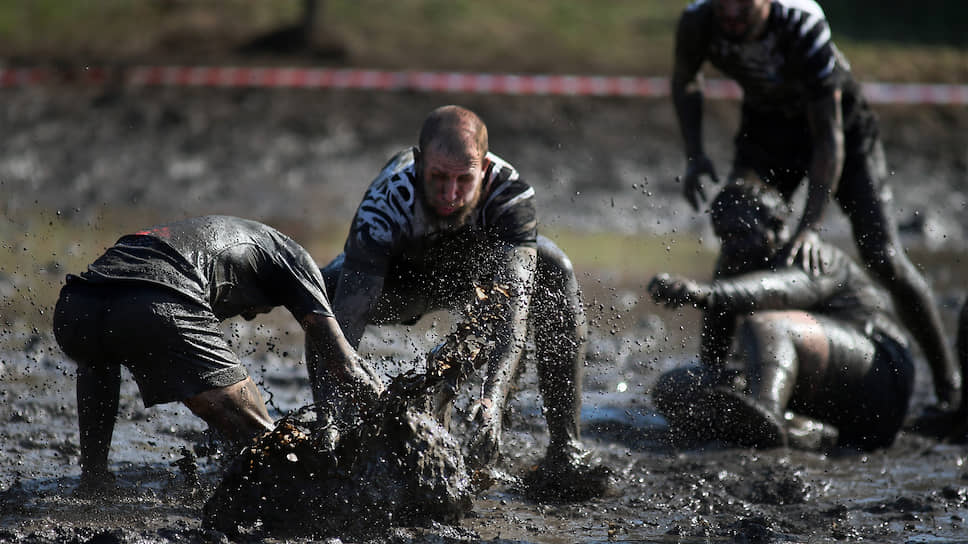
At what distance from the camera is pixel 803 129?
6.42 m

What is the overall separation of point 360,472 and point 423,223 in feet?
3.49

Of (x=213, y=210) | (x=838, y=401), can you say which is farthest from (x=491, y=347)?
(x=213, y=210)

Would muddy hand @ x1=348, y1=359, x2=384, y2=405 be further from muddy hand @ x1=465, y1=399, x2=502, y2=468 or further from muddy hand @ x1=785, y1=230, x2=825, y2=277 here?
muddy hand @ x1=785, y1=230, x2=825, y2=277

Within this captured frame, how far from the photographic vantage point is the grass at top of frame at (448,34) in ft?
53.1

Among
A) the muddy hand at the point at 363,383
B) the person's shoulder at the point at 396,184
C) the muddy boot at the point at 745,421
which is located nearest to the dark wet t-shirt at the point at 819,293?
the muddy boot at the point at 745,421

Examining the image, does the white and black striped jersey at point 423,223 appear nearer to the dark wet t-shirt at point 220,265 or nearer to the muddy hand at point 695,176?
the dark wet t-shirt at point 220,265

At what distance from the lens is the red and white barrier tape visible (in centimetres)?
1515

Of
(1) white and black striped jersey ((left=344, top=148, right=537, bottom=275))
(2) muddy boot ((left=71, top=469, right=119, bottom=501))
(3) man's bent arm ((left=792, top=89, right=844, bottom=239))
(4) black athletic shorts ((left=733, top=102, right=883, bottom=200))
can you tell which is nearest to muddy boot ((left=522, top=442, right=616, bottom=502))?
(1) white and black striped jersey ((left=344, top=148, right=537, bottom=275))

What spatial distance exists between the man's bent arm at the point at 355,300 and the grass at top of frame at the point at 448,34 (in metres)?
11.6

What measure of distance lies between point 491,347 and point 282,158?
10.0 meters

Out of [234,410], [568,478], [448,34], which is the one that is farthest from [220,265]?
[448,34]

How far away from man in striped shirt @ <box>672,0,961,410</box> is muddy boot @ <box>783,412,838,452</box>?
2.02 ft

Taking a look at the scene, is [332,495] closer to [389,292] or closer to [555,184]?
[389,292]

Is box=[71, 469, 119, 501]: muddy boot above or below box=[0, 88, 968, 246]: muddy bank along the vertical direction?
below
